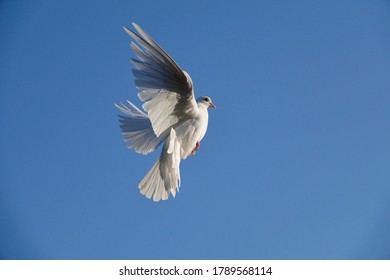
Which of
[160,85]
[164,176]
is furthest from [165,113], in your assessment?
[164,176]

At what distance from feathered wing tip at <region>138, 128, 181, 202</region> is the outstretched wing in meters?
0.27

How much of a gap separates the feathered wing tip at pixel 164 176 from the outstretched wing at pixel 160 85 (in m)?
0.27

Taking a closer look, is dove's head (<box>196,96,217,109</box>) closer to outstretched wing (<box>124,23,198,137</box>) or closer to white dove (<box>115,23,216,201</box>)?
white dove (<box>115,23,216,201</box>)

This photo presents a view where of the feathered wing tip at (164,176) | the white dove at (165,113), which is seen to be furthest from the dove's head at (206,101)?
the feathered wing tip at (164,176)

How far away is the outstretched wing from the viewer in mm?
5988

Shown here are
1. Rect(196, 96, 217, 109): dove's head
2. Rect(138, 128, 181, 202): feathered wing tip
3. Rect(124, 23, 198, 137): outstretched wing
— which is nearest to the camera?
Rect(124, 23, 198, 137): outstretched wing

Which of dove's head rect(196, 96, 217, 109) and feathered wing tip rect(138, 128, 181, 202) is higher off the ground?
dove's head rect(196, 96, 217, 109)

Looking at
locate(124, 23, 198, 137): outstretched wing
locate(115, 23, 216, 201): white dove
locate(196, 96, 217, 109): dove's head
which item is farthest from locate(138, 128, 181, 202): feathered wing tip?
locate(196, 96, 217, 109): dove's head

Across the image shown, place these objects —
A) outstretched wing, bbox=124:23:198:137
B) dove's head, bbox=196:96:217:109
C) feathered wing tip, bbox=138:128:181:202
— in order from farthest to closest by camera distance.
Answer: dove's head, bbox=196:96:217:109
feathered wing tip, bbox=138:128:181:202
outstretched wing, bbox=124:23:198:137

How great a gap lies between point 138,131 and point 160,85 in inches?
64.3

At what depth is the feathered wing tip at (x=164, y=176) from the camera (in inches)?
267

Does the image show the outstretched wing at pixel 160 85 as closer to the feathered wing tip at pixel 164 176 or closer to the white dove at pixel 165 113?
the white dove at pixel 165 113

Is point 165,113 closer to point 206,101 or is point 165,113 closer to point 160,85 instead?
point 160,85
